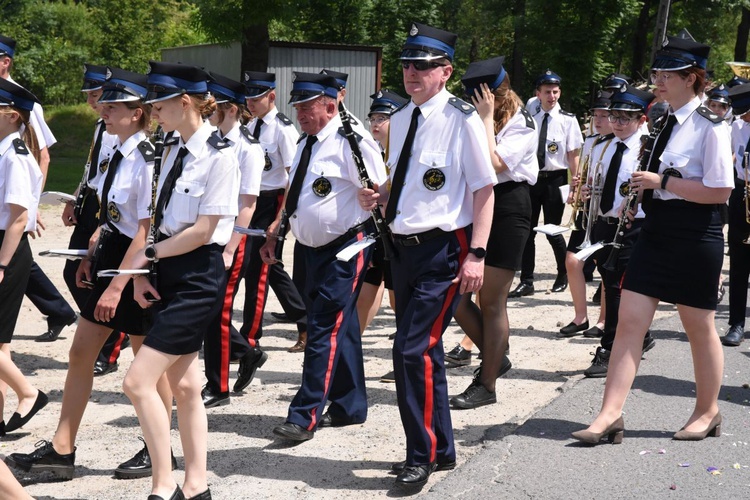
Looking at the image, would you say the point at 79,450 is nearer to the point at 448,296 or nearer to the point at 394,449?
the point at 394,449

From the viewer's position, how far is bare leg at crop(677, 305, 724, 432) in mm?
5691

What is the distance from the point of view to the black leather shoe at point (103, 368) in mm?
7350

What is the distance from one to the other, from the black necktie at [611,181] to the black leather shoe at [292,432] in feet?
11.1

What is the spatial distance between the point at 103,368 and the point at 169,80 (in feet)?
11.5

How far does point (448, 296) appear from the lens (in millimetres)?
5020

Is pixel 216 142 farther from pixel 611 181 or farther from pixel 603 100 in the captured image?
pixel 603 100

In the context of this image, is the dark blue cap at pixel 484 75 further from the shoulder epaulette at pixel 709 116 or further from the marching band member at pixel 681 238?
the shoulder epaulette at pixel 709 116

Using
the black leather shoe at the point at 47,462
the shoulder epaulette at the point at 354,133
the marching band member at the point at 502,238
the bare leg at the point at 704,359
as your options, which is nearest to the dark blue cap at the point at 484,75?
the marching band member at the point at 502,238

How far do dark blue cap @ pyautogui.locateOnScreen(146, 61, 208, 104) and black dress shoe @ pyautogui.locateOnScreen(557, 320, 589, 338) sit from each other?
519 centimetres

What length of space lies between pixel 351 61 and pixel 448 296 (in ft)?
65.8

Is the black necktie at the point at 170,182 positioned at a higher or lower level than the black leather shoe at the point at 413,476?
higher

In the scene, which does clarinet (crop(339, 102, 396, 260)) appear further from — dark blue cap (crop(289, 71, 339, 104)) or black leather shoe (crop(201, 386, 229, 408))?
black leather shoe (crop(201, 386, 229, 408))

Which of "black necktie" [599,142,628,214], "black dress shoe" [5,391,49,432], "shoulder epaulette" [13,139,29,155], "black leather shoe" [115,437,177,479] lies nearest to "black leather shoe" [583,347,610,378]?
"black necktie" [599,142,628,214]

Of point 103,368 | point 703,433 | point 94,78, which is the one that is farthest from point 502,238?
point 94,78
